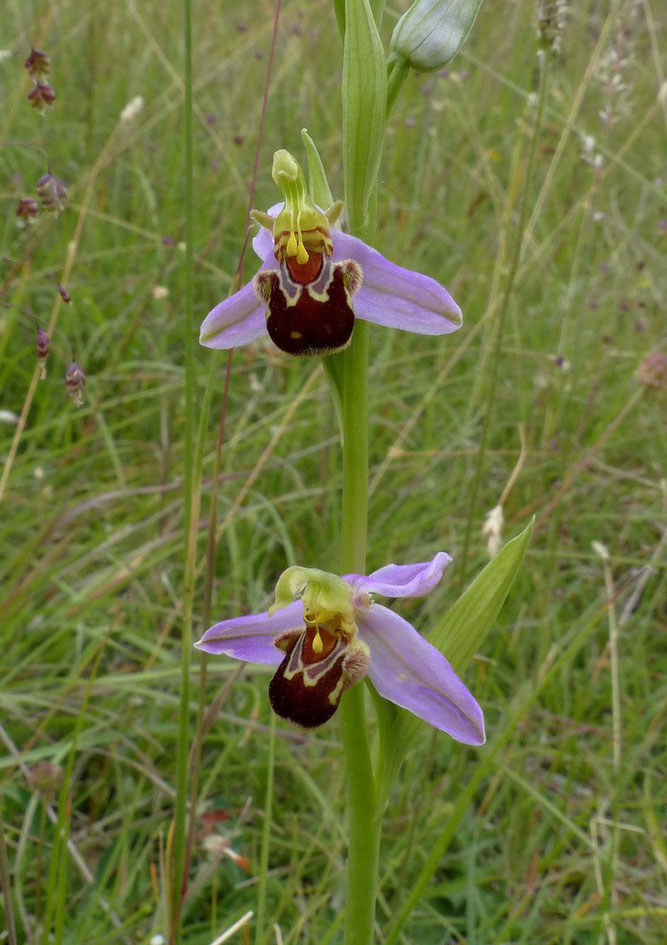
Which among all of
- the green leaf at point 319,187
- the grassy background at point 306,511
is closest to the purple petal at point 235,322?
the green leaf at point 319,187

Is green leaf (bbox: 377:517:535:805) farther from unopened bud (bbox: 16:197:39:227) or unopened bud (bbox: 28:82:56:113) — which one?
unopened bud (bbox: 28:82:56:113)

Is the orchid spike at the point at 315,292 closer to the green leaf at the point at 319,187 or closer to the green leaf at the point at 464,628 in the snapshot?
the green leaf at the point at 319,187

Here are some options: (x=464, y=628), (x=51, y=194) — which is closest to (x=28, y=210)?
(x=51, y=194)

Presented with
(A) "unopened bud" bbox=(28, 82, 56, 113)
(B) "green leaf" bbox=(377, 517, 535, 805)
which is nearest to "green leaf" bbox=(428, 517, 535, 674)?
(B) "green leaf" bbox=(377, 517, 535, 805)

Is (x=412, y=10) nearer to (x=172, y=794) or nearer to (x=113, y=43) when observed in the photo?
(x=172, y=794)

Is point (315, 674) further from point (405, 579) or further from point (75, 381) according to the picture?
point (75, 381)

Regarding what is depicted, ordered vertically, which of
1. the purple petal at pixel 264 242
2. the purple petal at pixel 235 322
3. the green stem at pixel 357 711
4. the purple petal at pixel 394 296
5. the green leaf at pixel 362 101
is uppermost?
the green leaf at pixel 362 101

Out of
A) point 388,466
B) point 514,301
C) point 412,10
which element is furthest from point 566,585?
point 412,10
